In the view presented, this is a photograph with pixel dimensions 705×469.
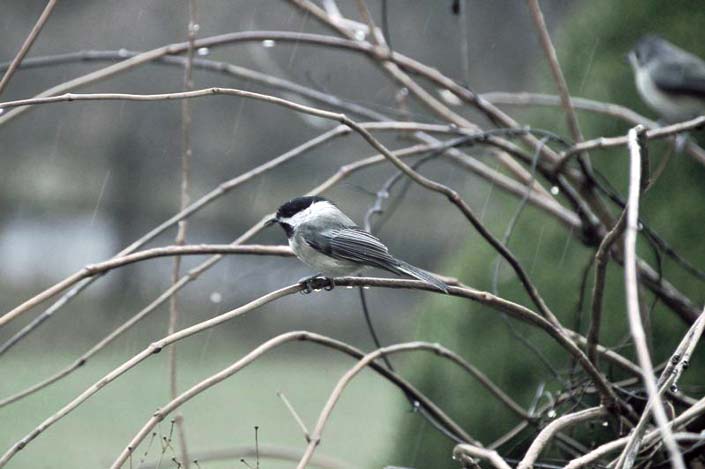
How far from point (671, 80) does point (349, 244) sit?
5.06ft

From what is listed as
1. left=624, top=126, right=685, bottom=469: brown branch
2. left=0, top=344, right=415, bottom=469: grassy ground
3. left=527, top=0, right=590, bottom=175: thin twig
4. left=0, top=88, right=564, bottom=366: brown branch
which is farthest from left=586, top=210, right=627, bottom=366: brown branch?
left=0, top=344, right=415, bottom=469: grassy ground

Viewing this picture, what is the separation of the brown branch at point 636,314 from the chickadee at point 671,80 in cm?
195

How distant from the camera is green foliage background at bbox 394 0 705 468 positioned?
3.09 m

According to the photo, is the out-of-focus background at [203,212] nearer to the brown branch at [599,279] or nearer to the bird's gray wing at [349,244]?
the bird's gray wing at [349,244]

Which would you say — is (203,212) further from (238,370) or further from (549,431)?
(549,431)

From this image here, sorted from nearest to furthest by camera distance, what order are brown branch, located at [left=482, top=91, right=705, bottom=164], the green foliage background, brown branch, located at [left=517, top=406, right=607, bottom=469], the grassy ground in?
brown branch, located at [left=517, top=406, right=607, bottom=469], brown branch, located at [left=482, top=91, right=705, bottom=164], the green foliage background, the grassy ground

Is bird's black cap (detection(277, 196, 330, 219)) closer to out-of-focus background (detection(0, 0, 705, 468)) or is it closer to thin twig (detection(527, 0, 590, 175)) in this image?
thin twig (detection(527, 0, 590, 175))

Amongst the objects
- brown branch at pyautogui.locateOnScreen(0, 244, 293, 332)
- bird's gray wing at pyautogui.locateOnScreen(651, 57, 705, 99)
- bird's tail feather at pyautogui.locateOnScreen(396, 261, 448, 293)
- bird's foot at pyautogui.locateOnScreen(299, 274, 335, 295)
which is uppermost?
bird's gray wing at pyautogui.locateOnScreen(651, 57, 705, 99)

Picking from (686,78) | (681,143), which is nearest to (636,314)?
(681,143)

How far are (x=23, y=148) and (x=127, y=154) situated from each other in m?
1.59

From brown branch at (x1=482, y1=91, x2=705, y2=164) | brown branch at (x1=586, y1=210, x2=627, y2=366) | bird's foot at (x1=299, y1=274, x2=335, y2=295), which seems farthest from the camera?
brown branch at (x1=482, y1=91, x2=705, y2=164)

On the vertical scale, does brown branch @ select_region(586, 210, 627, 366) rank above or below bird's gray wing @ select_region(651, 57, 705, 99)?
below

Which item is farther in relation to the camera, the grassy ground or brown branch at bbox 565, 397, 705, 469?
Result: the grassy ground

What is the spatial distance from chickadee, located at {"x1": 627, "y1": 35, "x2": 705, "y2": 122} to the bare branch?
6.40 ft
